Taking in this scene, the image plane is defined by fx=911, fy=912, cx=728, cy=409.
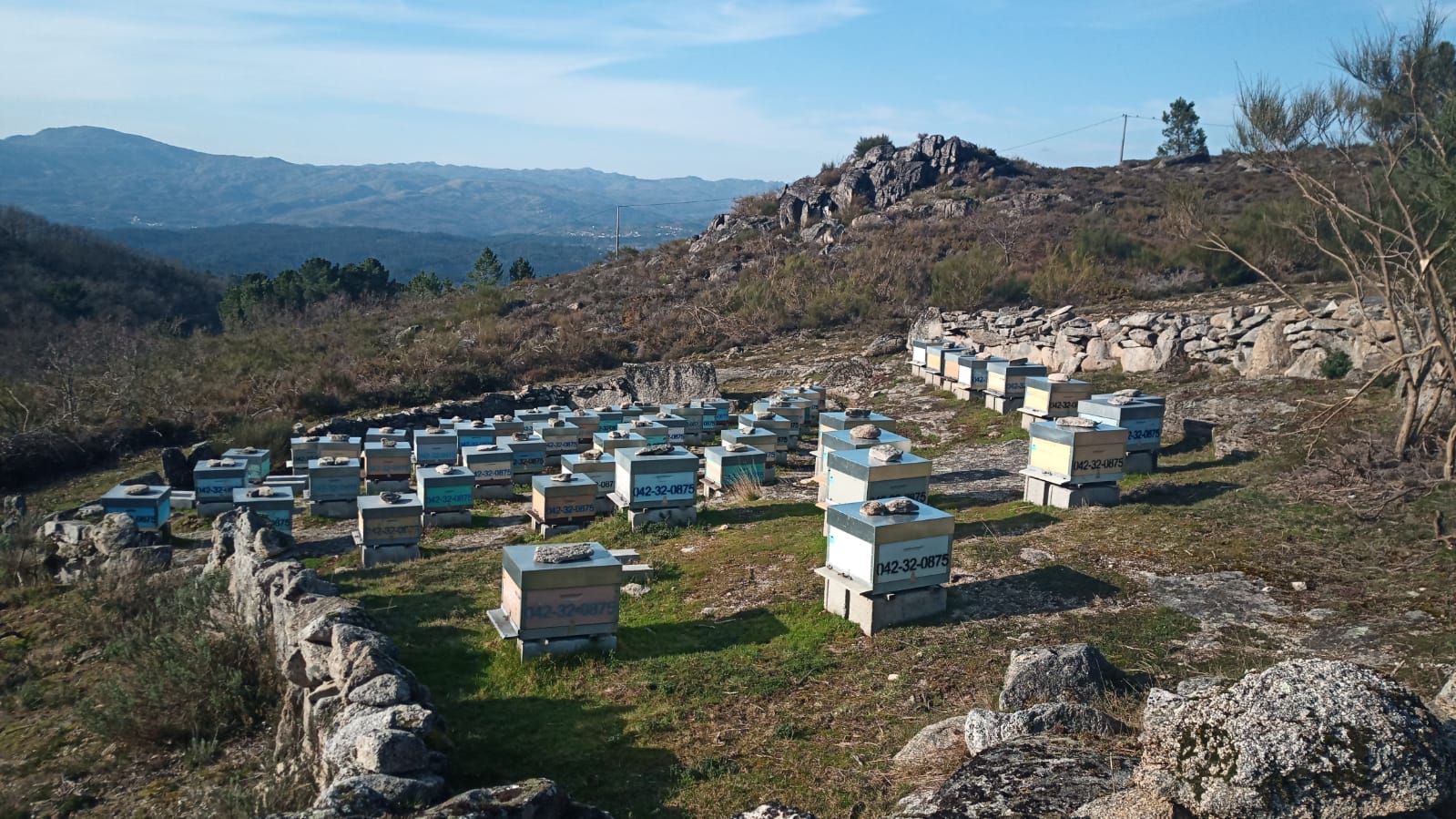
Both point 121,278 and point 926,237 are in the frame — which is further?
point 121,278

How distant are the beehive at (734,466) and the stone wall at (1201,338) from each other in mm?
10758

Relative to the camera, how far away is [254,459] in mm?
20234

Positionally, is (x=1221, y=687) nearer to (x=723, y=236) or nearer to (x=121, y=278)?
(x=723, y=236)

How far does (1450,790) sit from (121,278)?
8184cm

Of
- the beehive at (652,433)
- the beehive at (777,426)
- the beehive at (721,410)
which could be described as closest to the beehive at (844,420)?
the beehive at (777,426)

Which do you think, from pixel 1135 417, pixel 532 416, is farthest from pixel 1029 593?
pixel 532 416

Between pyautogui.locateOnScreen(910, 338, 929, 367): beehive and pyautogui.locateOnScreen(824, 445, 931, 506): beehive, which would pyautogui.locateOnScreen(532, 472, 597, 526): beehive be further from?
pyautogui.locateOnScreen(910, 338, 929, 367): beehive

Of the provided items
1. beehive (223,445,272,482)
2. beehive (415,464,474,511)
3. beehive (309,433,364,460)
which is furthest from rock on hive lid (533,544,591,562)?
beehive (223,445,272,482)

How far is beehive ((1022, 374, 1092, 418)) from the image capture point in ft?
62.0

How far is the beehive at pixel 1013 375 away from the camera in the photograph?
2214 cm

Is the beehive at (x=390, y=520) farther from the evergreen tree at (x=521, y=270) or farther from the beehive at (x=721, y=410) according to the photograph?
the evergreen tree at (x=521, y=270)

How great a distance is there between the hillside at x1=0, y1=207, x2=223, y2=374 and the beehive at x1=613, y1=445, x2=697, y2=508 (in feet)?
103

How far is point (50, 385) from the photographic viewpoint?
92.1 ft

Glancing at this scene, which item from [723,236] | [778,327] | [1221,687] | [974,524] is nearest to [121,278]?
[723,236]
